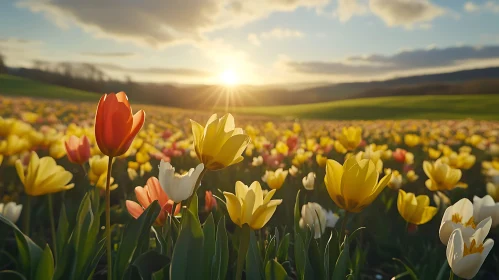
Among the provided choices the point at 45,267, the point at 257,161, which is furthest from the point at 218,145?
the point at 257,161

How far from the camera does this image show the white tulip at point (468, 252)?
1.04 m

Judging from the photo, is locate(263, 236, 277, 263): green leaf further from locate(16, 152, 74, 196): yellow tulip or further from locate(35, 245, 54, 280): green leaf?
locate(16, 152, 74, 196): yellow tulip

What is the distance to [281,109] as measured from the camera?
41.8 meters

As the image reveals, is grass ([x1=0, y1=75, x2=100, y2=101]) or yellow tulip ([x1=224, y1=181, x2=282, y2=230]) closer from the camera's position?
yellow tulip ([x1=224, y1=181, x2=282, y2=230])

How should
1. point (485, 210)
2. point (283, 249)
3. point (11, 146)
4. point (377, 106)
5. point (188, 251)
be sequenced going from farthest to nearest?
point (377, 106) → point (11, 146) → point (485, 210) → point (283, 249) → point (188, 251)

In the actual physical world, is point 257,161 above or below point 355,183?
below

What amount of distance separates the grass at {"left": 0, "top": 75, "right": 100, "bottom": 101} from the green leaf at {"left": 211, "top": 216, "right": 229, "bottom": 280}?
35620mm

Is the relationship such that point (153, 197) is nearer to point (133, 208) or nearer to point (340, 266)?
point (133, 208)

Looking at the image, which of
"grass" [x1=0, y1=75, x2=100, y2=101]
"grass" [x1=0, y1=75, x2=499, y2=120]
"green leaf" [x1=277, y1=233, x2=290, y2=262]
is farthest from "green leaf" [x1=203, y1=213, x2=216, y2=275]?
"grass" [x1=0, y1=75, x2=100, y2=101]

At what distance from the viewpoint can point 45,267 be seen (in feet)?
3.75

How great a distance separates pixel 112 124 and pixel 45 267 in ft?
1.40

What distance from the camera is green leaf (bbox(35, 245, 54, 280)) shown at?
3.74ft

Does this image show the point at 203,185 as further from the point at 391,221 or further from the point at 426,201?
the point at 426,201

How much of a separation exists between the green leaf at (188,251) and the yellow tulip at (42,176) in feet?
2.41
